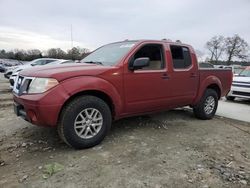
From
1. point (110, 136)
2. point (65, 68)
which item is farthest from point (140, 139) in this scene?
point (65, 68)

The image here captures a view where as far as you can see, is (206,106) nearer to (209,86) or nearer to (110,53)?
(209,86)

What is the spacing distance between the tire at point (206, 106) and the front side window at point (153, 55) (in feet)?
5.28

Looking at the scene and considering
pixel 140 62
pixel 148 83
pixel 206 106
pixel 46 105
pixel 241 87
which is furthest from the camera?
pixel 241 87

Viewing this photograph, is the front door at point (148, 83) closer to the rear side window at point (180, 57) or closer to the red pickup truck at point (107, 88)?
the red pickup truck at point (107, 88)

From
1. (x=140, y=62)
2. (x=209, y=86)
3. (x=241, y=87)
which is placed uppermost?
(x=140, y=62)

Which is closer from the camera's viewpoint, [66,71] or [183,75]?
[66,71]

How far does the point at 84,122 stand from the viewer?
4164 mm

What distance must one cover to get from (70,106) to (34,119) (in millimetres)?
547

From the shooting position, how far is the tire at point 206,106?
628 cm

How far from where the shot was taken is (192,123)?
6012 millimetres

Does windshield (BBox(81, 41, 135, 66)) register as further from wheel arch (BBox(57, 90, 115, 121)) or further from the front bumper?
the front bumper

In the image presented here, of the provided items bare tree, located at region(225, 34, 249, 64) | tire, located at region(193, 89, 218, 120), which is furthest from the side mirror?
bare tree, located at region(225, 34, 249, 64)

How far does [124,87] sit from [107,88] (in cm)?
37

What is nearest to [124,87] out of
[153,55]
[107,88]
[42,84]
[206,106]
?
[107,88]
